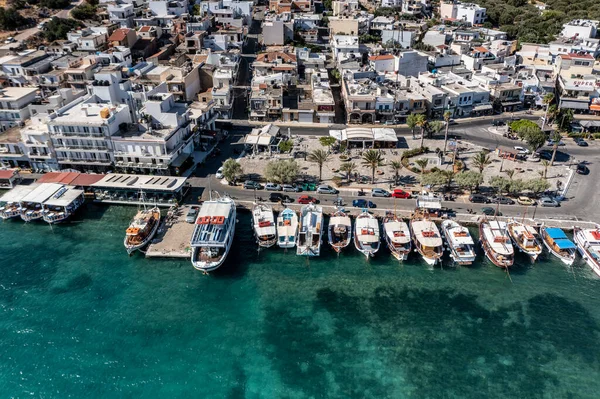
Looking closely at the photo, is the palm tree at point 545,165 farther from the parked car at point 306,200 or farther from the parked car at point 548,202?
the parked car at point 306,200

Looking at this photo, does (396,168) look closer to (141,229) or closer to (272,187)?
(272,187)

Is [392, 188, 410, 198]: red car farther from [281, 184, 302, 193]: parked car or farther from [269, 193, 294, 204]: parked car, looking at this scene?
[269, 193, 294, 204]: parked car

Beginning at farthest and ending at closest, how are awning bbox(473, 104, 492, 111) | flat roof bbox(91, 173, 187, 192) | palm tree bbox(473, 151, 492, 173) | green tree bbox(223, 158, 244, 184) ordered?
awning bbox(473, 104, 492, 111) → palm tree bbox(473, 151, 492, 173) → green tree bbox(223, 158, 244, 184) → flat roof bbox(91, 173, 187, 192)

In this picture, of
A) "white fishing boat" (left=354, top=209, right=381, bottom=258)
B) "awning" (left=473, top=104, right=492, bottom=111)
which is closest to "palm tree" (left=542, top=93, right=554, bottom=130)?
"awning" (left=473, top=104, right=492, bottom=111)

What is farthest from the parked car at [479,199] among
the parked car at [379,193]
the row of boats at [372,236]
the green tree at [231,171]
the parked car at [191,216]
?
the parked car at [191,216]

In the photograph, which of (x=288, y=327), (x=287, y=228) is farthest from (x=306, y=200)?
(x=288, y=327)

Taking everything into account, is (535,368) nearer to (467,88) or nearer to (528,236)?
(528,236)
